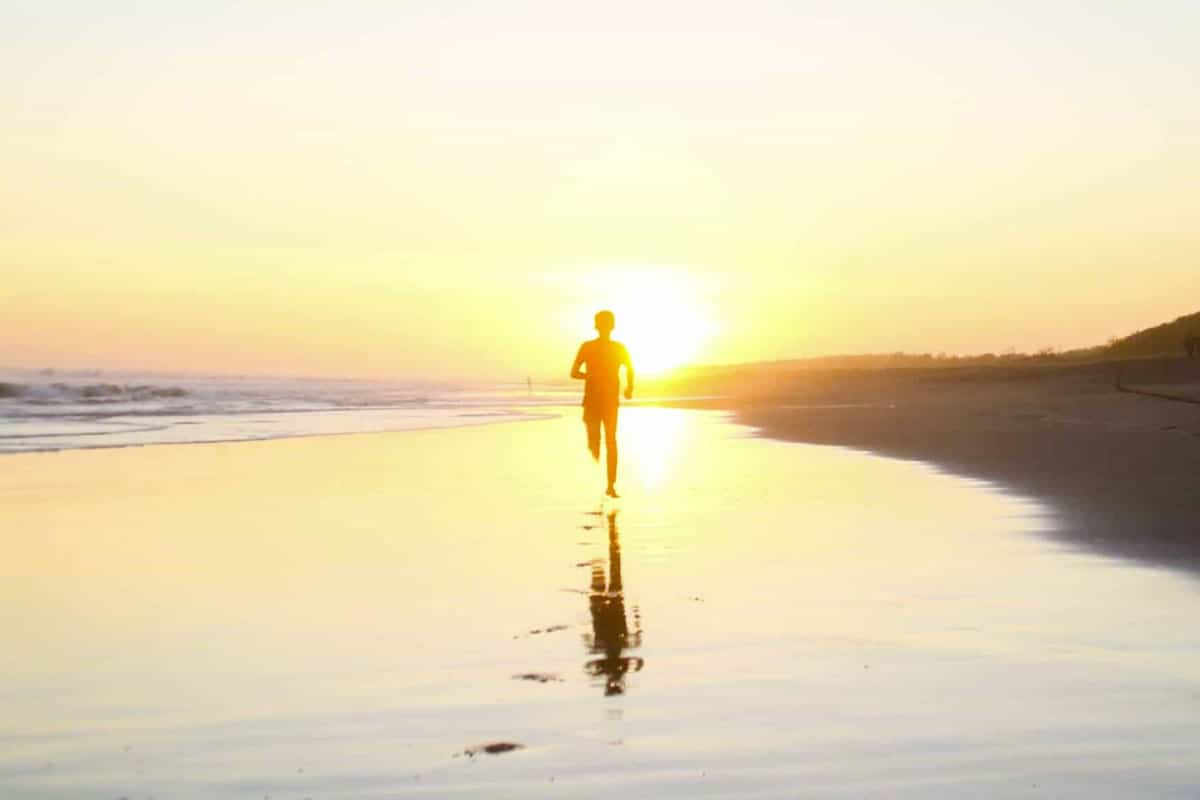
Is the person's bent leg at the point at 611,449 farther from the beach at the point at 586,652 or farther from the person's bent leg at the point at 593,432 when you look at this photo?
the beach at the point at 586,652

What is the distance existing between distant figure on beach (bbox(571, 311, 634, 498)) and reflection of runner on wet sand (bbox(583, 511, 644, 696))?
17.1ft

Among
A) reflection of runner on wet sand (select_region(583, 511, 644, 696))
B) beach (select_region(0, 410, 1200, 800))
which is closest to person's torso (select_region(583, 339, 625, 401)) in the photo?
beach (select_region(0, 410, 1200, 800))

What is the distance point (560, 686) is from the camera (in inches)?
225

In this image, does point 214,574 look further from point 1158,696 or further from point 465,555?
point 1158,696

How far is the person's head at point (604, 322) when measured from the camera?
1456 cm

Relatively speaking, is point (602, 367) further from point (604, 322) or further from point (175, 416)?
point (175, 416)

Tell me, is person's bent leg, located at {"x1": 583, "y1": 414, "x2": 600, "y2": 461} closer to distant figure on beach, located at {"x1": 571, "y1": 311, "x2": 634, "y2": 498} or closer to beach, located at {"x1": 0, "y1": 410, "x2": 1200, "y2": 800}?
distant figure on beach, located at {"x1": 571, "y1": 311, "x2": 634, "y2": 498}

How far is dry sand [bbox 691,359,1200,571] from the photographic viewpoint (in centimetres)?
1122

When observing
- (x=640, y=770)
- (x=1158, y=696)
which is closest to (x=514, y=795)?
(x=640, y=770)

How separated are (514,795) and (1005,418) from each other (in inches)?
1052

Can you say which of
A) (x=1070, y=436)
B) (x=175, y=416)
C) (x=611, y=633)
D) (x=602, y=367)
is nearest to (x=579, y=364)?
(x=602, y=367)

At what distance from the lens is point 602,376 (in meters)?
14.6

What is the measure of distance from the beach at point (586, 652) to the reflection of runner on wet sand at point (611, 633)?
0.09 ft

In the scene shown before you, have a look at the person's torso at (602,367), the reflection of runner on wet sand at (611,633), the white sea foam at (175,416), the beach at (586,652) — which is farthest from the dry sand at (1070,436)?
the white sea foam at (175,416)
